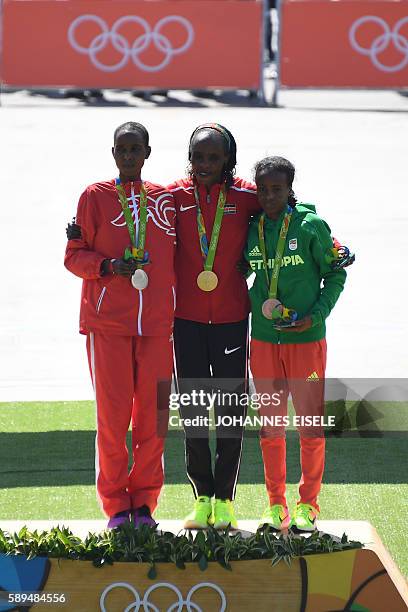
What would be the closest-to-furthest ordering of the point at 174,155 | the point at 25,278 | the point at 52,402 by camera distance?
the point at 52,402
the point at 25,278
the point at 174,155

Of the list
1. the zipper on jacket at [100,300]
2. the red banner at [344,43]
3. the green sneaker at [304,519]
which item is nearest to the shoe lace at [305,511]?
the green sneaker at [304,519]

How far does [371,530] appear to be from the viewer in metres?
5.07

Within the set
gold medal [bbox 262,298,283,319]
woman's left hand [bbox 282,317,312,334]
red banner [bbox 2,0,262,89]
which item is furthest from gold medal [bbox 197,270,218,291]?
red banner [bbox 2,0,262,89]

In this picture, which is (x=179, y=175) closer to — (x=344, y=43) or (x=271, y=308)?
(x=344, y=43)

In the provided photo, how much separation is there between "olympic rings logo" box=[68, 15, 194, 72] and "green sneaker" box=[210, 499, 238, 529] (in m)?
12.9

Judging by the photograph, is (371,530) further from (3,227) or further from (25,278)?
(3,227)

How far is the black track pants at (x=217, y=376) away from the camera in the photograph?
506 cm

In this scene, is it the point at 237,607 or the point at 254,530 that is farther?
the point at 254,530

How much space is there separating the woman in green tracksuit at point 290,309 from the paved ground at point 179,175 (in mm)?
3389

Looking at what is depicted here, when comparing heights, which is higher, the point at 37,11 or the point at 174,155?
the point at 37,11

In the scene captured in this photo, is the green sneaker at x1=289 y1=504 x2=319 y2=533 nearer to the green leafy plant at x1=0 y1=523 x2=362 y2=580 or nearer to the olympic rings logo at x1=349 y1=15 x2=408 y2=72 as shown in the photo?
the green leafy plant at x1=0 y1=523 x2=362 y2=580

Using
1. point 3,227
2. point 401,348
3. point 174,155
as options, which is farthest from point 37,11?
point 401,348

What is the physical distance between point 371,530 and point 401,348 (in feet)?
13.1

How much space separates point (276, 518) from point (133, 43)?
13.1m
